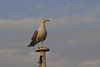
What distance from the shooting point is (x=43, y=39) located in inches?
825

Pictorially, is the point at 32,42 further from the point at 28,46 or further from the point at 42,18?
the point at 42,18

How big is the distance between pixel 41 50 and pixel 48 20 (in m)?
2.34

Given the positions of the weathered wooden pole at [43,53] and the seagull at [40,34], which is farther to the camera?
the seagull at [40,34]

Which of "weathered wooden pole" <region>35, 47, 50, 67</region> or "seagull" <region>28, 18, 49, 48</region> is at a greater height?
"seagull" <region>28, 18, 49, 48</region>

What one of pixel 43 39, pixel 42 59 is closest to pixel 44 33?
pixel 43 39

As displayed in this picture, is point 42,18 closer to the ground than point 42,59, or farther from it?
farther from it

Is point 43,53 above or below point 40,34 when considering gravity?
below

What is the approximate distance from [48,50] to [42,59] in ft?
2.33

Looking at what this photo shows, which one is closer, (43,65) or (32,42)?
(43,65)

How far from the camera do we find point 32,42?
21922 millimetres

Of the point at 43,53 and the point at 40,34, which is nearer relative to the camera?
the point at 43,53

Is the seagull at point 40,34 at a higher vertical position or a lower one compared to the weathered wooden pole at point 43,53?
higher

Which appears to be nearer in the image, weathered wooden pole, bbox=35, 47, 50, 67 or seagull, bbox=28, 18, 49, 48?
weathered wooden pole, bbox=35, 47, 50, 67

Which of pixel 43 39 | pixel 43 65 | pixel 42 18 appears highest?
pixel 42 18
